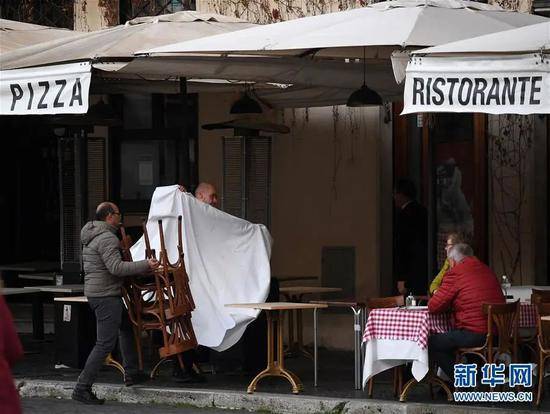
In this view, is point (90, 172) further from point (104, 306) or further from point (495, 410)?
point (495, 410)

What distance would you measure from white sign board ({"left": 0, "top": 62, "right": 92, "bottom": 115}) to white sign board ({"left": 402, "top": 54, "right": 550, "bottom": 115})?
3.13 meters

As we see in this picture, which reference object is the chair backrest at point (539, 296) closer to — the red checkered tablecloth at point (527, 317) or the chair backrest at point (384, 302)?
the red checkered tablecloth at point (527, 317)

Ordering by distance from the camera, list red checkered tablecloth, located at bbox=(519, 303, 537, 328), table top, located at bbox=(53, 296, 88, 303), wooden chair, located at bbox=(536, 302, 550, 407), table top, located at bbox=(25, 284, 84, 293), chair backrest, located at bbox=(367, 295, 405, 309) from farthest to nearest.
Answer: table top, located at bbox=(25, 284, 84, 293), table top, located at bbox=(53, 296, 88, 303), red checkered tablecloth, located at bbox=(519, 303, 537, 328), chair backrest, located at bbox=(367, 295, 405, 309), wooden chair, located at bbox=(536, 302, 550, 407)

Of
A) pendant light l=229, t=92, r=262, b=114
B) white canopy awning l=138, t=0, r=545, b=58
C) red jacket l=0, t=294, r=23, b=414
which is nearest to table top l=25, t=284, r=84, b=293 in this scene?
white canopy awning l=138, t=0, r=545, b=58

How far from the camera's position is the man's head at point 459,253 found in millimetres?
11562

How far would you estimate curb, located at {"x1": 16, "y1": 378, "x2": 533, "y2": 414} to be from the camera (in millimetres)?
11195

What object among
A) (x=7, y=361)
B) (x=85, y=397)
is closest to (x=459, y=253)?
(x=85, y=397)

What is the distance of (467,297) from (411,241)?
2.82 meters

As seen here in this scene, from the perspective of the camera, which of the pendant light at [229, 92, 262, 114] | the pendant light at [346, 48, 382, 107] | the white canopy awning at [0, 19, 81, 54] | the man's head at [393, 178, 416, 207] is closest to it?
the pendant light at [346, 48, 382, 107]

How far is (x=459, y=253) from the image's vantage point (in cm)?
A: 1158

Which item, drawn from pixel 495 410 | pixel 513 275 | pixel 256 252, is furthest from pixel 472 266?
pixel 513 275

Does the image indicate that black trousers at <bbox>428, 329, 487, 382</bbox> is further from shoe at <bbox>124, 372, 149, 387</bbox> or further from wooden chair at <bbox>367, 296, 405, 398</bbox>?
shoe at <bbox>124, 372, 149, 387</bbox>

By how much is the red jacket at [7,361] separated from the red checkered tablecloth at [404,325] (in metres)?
5.12

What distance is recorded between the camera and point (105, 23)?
56.5ft
